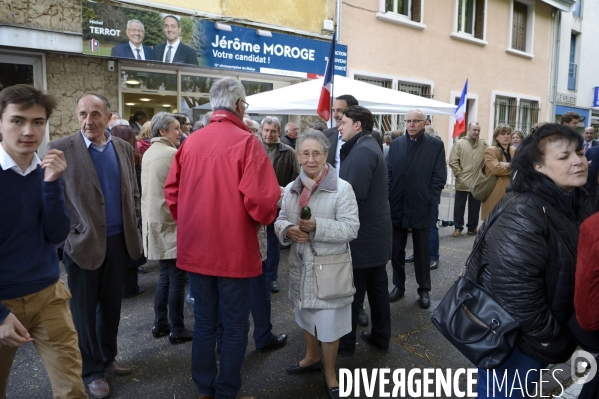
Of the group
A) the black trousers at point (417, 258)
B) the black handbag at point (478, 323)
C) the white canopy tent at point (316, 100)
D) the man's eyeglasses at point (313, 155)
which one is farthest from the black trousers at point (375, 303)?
the white canopy tent at point (316, 100)

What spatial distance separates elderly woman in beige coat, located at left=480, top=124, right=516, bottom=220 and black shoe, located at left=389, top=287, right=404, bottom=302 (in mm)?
2861

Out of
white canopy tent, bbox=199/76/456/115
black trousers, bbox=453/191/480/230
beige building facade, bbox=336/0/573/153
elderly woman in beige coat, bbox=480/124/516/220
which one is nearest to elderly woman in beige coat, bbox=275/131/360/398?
white canopy tent, bbox=199/76/456/115

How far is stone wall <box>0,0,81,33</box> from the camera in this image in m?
7.62

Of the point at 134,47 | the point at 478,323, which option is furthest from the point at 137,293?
the point at 134,47

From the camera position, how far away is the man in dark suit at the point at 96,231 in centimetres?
307

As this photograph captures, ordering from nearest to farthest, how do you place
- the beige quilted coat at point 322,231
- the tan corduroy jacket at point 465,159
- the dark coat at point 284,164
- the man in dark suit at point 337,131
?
1. the beige quilted coat at point 322,231
2. the man in dark suit at point 337,131
3. the dark coat at point 284,164
4. the tan corduroy jacket at point 465,159

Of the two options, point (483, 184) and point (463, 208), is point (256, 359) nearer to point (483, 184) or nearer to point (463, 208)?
point (483, 184)

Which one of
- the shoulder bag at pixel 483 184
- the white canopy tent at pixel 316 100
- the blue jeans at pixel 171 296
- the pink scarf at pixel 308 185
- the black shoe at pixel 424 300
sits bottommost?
the black shoe at pixel 424 300

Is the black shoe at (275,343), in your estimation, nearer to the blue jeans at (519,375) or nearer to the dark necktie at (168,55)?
the blue jeans at (519,375)

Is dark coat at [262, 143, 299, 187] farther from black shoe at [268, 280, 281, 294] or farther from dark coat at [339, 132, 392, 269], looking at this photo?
dark coat at [339, 132, 392, 269]

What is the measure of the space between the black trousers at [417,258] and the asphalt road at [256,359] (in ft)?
0.76

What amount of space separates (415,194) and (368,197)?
1578mm

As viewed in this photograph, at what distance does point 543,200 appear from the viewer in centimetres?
214

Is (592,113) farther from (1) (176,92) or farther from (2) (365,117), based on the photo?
(2) (365,117)
